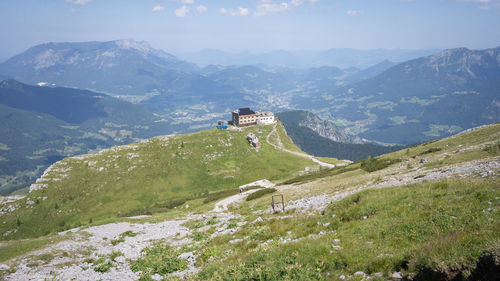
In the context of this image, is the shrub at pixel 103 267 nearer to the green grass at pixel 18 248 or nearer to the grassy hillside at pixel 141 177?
the green grass at pixel 18 248

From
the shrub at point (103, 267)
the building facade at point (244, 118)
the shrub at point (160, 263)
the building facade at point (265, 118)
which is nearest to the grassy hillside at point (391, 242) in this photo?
the shrub at point (160, 263)

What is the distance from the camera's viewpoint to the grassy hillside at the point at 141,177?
296ft

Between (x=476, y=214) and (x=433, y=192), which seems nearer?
(x=476, y=214)

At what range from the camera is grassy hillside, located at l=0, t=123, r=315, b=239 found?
90.1 meters

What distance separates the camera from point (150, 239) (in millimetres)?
30281

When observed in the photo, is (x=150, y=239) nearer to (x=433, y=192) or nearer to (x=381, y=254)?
(x=381, y=254)

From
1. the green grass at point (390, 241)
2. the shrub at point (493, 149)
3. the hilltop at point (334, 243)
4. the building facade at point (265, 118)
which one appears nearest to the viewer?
the green grass at point (390, 241)

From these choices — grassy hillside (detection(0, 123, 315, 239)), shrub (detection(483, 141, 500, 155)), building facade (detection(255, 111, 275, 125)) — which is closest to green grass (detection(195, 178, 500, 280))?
shrub (detection(483, 141, 500, 155))

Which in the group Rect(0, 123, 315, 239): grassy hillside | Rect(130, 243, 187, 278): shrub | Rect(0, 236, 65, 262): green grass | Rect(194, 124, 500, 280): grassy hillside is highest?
Rect(194, 124, 500, 280): grassy hillside

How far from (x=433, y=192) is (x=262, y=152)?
365ft

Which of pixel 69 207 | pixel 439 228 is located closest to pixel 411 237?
pixel 439 228

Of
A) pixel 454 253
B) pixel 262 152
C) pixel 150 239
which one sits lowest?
pixel 262 152

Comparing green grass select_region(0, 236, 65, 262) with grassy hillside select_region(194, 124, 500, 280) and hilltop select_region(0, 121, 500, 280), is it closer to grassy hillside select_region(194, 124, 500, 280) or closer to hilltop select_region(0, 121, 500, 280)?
hilltop select_region(0, 121, 500, 280)

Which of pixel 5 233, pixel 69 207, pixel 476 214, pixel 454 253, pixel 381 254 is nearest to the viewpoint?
pixel 454 253
